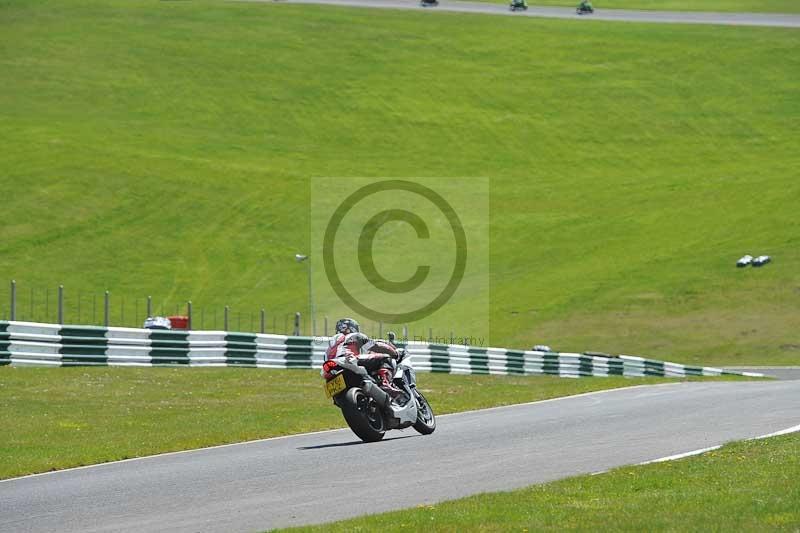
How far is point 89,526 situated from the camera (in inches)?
430

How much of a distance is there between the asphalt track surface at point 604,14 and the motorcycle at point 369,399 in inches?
3835

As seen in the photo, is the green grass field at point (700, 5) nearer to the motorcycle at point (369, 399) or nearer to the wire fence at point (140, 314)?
the wire fence at point (140, 314)

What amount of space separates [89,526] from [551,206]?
7084cm

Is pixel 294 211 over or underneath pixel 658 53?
underneath

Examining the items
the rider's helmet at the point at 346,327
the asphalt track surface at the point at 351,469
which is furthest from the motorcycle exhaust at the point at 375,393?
the rider's helmet at the point at 346,327

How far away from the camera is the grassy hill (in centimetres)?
6631

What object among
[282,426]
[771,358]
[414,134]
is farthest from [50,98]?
[282,426]

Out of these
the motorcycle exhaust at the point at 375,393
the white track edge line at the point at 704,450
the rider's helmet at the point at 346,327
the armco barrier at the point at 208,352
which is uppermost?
the rider's helmet at the point at 346,327

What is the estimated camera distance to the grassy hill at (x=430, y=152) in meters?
66.3

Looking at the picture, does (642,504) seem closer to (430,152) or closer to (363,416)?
(363,416)

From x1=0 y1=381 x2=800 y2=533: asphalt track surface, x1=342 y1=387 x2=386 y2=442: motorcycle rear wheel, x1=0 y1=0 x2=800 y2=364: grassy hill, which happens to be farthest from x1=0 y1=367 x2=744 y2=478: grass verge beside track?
x1=0 y1=0 x2=800 y2=364: grassy hill

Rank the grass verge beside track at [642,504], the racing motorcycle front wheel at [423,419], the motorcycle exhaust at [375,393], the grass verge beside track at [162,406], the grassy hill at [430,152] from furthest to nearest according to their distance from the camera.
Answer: the grassy hill at [430,152]
the racing motorcycle front wheel at [423,419]
the grass verge beside track at [162,406]
the motorcycle exhaust at [375,393]
the grass verge beside track at [642,504]

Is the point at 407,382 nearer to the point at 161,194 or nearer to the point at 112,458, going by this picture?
the point at 112,458

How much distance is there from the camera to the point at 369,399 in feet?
55.4
